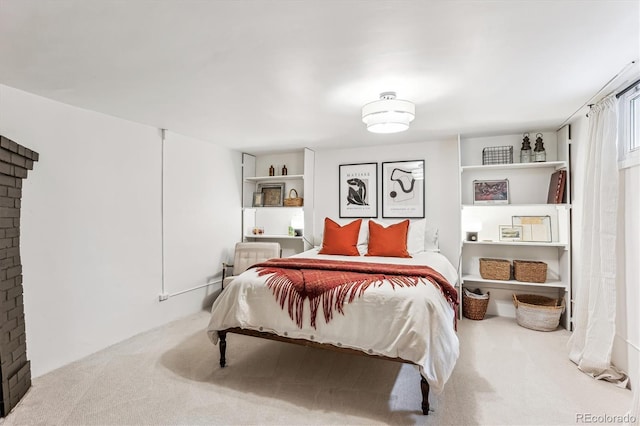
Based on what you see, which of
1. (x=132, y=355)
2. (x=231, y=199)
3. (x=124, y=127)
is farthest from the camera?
(x=231, y=199)

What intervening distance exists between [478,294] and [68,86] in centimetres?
444

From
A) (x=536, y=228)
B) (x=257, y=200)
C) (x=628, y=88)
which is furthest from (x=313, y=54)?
(x=257, y=200)

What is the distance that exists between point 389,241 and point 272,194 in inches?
82.9

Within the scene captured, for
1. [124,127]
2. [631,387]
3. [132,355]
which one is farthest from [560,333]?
[124,127]

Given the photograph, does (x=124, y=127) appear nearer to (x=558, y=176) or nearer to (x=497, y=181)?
(x=497, y=181)

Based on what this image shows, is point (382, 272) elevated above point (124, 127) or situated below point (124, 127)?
below

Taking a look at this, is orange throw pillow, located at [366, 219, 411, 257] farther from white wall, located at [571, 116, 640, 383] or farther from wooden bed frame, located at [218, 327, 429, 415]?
white wall, located at [571, 116, 640, 383]

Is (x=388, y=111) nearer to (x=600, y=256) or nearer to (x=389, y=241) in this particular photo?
(x=389, y=241)

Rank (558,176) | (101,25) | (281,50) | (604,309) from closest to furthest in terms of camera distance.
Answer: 1. (101,25)
2. (281,50)
3. (604,309)
4. (558,176)

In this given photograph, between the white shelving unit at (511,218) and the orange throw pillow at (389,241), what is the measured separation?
0.78 metres

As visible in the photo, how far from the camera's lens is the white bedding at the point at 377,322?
2.01m

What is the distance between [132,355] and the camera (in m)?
2.85

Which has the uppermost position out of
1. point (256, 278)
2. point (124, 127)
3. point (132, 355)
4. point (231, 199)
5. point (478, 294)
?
point (124, 127)

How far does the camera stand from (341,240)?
12.8 feet
